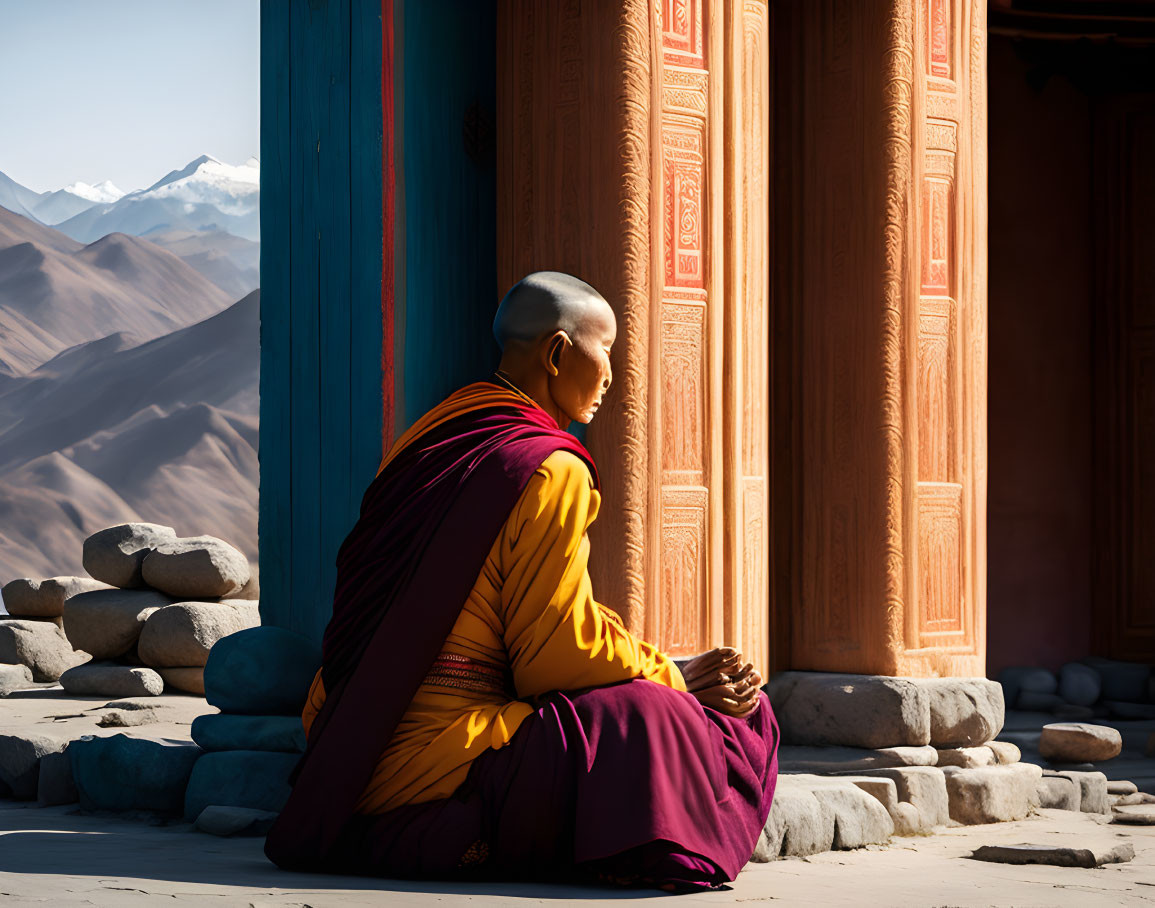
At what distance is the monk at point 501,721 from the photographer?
3289 mm

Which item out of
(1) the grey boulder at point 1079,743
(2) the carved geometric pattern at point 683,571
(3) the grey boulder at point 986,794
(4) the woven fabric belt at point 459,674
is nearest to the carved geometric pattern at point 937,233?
(2) the carved geometric pattern at point 683,571

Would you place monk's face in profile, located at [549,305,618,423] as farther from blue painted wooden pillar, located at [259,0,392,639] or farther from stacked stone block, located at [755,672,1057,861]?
stacked stone block, located at [755,672,1057,861]

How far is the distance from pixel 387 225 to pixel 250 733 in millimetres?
1651

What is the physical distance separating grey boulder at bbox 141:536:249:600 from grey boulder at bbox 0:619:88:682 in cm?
100

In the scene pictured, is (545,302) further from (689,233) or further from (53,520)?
(53,520)

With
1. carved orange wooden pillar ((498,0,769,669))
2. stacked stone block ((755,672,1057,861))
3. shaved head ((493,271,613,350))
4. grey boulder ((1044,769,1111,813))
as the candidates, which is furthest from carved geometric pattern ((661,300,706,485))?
grey boulder ((1044,769,1111,813))

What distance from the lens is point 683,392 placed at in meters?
4.84

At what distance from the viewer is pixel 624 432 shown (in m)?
4.70

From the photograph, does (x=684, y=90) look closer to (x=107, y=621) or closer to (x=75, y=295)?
(x=107, y=621)

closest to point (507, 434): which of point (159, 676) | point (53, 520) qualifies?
point (159, 676)

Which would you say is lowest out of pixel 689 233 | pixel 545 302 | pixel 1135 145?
pixel 545 302

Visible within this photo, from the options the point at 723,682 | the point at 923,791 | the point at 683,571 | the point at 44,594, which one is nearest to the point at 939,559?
the point at 923,791

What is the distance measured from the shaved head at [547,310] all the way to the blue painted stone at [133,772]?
1883mm

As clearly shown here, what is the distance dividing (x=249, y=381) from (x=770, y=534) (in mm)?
28165
